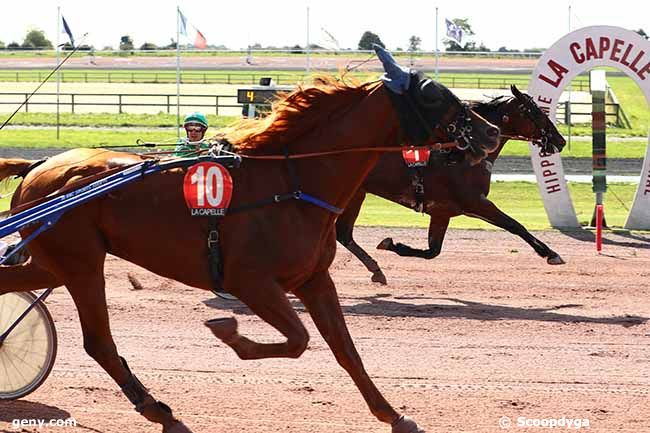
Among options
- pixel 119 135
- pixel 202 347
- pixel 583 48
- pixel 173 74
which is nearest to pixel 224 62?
pixel 173 74

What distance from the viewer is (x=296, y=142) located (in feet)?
21.5

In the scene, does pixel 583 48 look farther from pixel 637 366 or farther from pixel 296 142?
pixel 296 142

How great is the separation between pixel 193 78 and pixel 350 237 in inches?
1507

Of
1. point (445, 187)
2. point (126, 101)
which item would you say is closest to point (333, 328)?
point (445, 187)

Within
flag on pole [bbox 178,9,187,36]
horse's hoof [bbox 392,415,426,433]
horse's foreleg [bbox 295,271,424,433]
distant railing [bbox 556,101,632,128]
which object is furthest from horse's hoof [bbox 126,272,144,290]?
distant railing [bbox 556,101,632,128]

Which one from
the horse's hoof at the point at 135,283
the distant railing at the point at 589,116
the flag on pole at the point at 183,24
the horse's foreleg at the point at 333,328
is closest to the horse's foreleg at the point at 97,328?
the horse's foreleg at the point at 333,328

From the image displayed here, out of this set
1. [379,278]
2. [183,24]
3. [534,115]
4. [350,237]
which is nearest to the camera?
[379,278]

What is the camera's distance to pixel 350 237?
39.5 feet

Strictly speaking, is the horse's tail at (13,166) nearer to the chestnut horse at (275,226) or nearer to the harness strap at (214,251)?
the chestnut horse at (275,226)

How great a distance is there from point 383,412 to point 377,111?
163 cm

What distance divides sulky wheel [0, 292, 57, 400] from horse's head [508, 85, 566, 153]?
6.04 m

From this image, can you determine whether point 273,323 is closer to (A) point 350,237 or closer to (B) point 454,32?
(A) point 350,237

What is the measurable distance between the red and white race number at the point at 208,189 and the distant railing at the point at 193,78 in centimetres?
3453

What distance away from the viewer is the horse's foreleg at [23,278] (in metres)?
7.11
